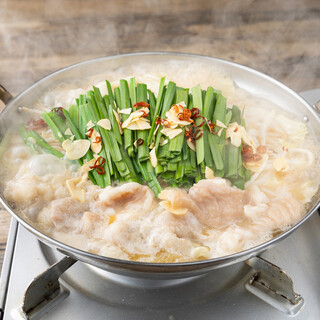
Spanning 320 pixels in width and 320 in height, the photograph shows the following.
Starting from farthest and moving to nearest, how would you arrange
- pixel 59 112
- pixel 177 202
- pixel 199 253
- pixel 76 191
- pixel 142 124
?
1. pixel 59 112
2. pixel 142 124
3. pixel 76 191
4. pixel 177 202
5. pixel 199 253

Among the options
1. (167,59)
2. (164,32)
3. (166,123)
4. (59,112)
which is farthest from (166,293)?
(164,32)

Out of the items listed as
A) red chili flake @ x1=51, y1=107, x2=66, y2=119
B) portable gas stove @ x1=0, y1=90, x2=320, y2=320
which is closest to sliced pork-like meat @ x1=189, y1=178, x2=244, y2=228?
portable gas stove @ x1=0, y1=90, x2=320, y2=320

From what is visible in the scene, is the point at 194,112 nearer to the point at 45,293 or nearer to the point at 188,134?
the point at 188,134

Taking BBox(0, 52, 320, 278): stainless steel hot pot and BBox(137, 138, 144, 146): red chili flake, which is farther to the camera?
BBox(0, 52, 320, 278): stainless steel hot pot

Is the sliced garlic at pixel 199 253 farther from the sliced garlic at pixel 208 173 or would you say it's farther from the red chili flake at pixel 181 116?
the red chili flake at pixel 181 116

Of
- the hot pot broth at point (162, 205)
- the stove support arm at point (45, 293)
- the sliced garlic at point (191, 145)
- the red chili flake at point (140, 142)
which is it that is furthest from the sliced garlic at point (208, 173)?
the stove support arm at point (45, 293)

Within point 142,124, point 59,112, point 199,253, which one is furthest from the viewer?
point 59,112

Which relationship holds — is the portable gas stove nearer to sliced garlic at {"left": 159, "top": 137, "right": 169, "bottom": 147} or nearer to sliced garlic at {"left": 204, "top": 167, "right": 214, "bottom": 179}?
sliced garlic at {"left": 204, "top": 167, "right": 214, "bottom": 179}
